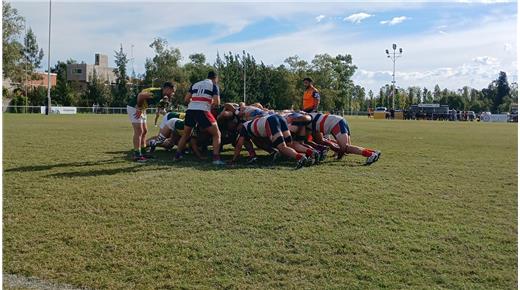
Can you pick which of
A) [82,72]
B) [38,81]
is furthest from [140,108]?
[82,72]

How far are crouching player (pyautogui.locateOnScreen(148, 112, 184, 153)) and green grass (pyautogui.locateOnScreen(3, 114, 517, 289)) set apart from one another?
3.20 meters

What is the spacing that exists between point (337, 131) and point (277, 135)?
5.61ft

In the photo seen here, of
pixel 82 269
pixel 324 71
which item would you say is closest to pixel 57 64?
pixel 324 71

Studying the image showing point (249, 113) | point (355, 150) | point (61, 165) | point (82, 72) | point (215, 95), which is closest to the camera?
point (61, 165)

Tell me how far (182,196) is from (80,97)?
80339 mm

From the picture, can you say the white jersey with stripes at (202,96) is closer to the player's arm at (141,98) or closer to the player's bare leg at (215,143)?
the player's bare leg at (215,143)

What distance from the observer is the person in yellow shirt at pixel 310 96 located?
41.7ft

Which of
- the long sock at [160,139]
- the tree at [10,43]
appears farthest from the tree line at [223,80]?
the long sock at [160,139]

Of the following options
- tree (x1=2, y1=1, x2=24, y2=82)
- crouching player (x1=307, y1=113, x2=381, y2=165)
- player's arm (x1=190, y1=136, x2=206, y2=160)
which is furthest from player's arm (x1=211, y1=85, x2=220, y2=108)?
tree (x1=2, y1=1, x2=24, y2=82)

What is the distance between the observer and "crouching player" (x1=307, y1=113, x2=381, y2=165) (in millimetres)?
10664

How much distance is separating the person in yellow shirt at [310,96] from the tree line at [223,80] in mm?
54995

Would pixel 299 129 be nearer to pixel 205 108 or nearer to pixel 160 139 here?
pixel 205 108

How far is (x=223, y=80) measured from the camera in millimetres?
79375

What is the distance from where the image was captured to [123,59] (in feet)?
284
